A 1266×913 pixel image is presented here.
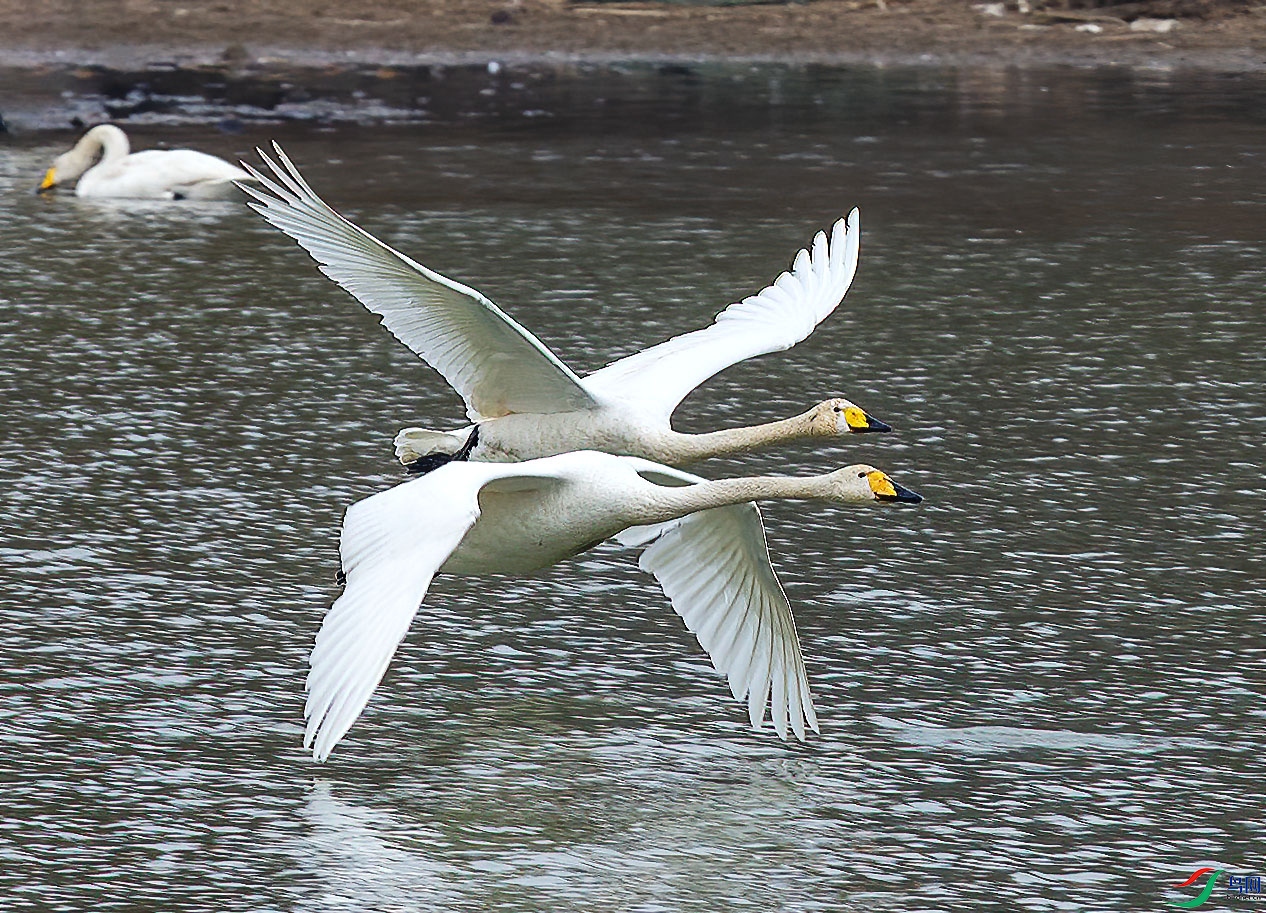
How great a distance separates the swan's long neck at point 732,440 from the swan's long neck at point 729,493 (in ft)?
1.89

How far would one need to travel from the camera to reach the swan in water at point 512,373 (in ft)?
23.5

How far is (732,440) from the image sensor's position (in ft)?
Result: 24.1

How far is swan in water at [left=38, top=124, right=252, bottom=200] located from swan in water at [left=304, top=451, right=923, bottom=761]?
9.06 meters

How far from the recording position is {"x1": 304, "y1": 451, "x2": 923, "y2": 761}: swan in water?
5645 millimetres

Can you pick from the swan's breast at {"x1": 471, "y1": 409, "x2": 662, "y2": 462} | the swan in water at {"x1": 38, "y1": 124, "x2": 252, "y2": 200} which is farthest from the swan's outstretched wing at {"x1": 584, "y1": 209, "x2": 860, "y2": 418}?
the swan in water at {"x1": 38, "y1": 124, "x2": 252, "y2": 200}

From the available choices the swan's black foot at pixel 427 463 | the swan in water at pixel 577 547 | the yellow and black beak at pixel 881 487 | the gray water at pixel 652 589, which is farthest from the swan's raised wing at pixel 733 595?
the swan's black foot at pixel 427 463

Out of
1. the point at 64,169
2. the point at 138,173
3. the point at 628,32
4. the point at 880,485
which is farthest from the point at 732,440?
the point at 628,32

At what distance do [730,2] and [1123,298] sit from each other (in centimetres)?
1203

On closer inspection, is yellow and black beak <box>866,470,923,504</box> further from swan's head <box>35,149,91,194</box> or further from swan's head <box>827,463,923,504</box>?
swan's head <box>35,149,91,194</box>

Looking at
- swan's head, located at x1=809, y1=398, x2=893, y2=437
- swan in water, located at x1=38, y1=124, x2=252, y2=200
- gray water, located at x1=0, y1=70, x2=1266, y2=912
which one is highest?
swan in water, located at x1=38, y1=124, x2=252, y2=200

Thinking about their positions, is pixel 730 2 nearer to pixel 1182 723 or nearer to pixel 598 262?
pixel 598 262

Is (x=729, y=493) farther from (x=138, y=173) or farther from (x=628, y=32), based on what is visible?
(x=628, y=32)

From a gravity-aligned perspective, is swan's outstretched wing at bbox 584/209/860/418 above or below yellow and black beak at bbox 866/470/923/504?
above

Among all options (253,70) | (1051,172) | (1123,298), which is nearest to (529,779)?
(1123,298)
